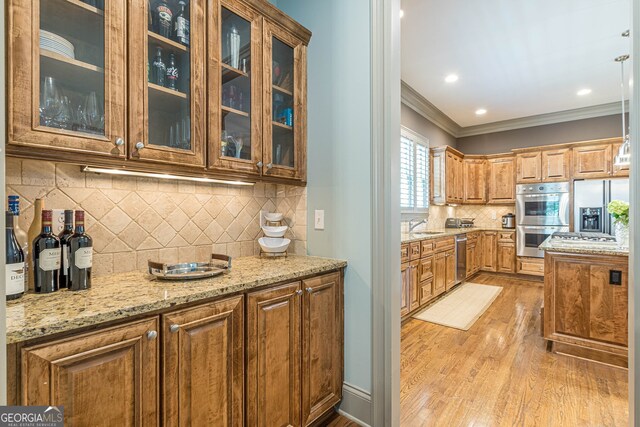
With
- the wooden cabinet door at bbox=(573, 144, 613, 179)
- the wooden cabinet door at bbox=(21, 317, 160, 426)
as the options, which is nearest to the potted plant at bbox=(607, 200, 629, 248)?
the wooden cabinet door at bbox=(573, 144, 613, 179)

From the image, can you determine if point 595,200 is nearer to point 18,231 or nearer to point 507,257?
point 507,257

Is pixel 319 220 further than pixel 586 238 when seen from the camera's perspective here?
No

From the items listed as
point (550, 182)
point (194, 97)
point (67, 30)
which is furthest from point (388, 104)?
point (550, 182)

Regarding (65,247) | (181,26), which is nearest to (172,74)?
(181,26)

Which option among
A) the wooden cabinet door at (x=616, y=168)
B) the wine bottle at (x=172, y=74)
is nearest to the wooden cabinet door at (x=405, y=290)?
the wine bottle at (x=172, y=74)

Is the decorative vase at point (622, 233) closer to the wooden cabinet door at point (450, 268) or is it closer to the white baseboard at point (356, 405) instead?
the wooden cabinet door at point (450, 268)

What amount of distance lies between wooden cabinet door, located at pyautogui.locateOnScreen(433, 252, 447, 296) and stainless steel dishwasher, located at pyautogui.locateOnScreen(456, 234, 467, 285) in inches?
25.2

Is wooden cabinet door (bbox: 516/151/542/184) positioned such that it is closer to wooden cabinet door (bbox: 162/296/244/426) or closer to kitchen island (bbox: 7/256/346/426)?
kitchen island (bbox: 7/256/346/426)

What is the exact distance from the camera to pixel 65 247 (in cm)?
117

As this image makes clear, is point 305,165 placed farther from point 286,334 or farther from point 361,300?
point 286,334

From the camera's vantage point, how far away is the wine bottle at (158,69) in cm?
137

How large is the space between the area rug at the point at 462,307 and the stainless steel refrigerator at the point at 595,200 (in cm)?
185

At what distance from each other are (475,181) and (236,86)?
6.05m

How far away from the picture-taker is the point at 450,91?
470cm
